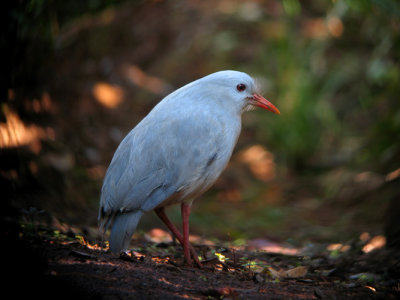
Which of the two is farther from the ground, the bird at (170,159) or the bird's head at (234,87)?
the bird's head at (234,87)

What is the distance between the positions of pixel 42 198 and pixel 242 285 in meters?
2.13

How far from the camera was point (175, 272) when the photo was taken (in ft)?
9.50

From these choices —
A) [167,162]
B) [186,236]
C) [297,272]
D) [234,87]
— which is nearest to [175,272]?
[186,236]

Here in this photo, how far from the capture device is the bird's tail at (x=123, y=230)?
3002mm

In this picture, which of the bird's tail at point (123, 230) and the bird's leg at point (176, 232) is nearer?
the bird's tail at point (123, 230)

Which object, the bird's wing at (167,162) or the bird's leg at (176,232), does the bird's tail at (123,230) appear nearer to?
the bird's wing at (167,162)

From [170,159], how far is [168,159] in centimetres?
1

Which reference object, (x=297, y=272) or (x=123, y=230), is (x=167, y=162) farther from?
(x=297, y=272)

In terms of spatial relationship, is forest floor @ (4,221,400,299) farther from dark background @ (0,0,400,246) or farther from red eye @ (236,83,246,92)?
red eye @ (236,83,246,92)

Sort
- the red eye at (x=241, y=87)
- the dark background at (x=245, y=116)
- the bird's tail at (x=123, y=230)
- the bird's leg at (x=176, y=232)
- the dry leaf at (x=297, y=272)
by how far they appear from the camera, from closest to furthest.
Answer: the bird's tail at (x=123, y=230) < the bird's leg at (x=176, y=232) < the dry leaf at (x=297, y=272) < the red eye at (x=241, y=87) < the dark background at (x=245, y=116)

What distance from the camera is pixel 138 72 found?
8.55 meters

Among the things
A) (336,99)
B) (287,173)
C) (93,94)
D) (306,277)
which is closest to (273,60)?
(336,99)

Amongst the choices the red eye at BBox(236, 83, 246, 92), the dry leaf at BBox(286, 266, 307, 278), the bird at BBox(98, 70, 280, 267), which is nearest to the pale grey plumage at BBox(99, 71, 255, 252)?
the bird at BBox(98, 70, 280, 267)

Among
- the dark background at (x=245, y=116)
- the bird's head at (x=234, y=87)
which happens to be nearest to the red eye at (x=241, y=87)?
the bird's head at (x=234, y=87)
